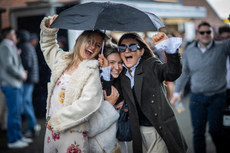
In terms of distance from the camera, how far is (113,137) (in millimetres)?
3057

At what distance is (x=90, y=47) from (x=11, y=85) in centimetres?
340

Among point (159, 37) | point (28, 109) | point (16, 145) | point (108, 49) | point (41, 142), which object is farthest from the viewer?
point (28, 109)

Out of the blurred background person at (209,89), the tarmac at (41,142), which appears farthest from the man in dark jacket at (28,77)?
the blurred background person at (209,89)

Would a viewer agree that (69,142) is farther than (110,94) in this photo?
No

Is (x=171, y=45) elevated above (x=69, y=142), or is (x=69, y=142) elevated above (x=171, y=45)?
(x=171, y=45)

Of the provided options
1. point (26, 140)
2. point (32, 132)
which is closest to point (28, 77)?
point (32, 132)

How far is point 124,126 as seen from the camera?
3148 millimetres

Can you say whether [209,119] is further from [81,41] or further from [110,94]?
[81,41]

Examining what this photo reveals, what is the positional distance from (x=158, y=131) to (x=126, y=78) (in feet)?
2.17

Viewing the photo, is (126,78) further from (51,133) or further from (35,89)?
(35,89)

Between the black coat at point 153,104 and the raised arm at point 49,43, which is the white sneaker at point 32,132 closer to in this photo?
the raised arm at point 49,43

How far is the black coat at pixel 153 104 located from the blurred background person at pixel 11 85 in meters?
3.53

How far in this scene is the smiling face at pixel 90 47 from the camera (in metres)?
3.10

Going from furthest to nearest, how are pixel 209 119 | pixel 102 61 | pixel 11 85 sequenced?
pixel 11 85 < pixel 209 119 < pixel 102 61
